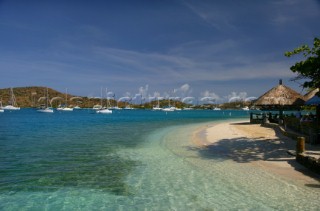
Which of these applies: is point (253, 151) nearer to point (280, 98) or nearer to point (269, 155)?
point (269, 155)

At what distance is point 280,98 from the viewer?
3108 centimetres

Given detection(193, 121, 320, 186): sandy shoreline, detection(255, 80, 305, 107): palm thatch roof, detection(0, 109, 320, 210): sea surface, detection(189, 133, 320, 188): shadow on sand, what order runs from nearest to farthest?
1. detection(0, 109, 320, 210): sea surface
2. detection(193, 121, 320, 186): sandy shoreline
3. detection(189, 133, 320, 188): shadow on sand
4. detection(255, 80, 305, 107): palm thatch roof

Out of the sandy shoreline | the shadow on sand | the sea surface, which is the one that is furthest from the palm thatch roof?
the sea surface

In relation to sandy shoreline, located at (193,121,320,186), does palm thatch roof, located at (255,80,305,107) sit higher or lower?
higher

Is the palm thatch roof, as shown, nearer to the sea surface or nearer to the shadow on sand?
the shadow on sand

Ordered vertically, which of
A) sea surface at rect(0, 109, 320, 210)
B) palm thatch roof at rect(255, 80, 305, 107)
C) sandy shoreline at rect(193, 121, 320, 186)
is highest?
palm thatch roof at rect(255, 80, 305, 107)

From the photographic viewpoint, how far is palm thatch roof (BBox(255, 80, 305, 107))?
Answer: 3039 centimetres

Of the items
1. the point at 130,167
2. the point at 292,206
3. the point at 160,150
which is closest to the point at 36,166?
the point at 130,167

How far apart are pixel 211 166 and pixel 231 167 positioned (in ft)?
3.11

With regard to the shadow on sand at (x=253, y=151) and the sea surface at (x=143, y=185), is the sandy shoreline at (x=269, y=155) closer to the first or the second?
the shadow on sand at (x=253, y=151)

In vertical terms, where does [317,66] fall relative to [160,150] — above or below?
above

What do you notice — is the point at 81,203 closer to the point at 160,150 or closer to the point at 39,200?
the point at 39,200

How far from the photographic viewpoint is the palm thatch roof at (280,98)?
30389mm

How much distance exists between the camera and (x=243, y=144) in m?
20.0
